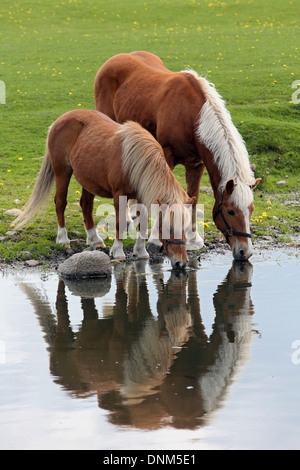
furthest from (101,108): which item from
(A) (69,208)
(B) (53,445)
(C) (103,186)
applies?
(B) (53,445)

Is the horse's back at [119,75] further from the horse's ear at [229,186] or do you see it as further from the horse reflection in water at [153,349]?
the horse reflection in water at [153,349]

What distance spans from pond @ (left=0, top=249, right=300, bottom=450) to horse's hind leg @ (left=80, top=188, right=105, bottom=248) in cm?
111

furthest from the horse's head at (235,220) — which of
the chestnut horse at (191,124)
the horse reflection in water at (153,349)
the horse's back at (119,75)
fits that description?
the horse's back at (119,75)

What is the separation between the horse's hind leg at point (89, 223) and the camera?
30.5 feet

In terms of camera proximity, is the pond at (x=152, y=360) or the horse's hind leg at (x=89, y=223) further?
the horse's hind leg at (x=89, y=223)

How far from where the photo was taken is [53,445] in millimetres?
3969

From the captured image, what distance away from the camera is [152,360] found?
534 centimetres

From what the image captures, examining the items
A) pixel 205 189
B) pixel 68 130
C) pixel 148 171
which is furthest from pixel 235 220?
pixel 205 189

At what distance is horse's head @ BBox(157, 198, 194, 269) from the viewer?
24.9ft

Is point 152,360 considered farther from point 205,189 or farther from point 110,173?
point 205,189

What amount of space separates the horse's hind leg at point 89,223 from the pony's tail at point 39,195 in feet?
1.83

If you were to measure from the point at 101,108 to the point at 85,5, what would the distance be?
97.6 feet

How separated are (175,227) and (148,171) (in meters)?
0.79

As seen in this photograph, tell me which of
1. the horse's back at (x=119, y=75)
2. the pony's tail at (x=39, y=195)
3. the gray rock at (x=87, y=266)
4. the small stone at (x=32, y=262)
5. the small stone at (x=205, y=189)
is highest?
the horse's back at (x=119, y=75)
